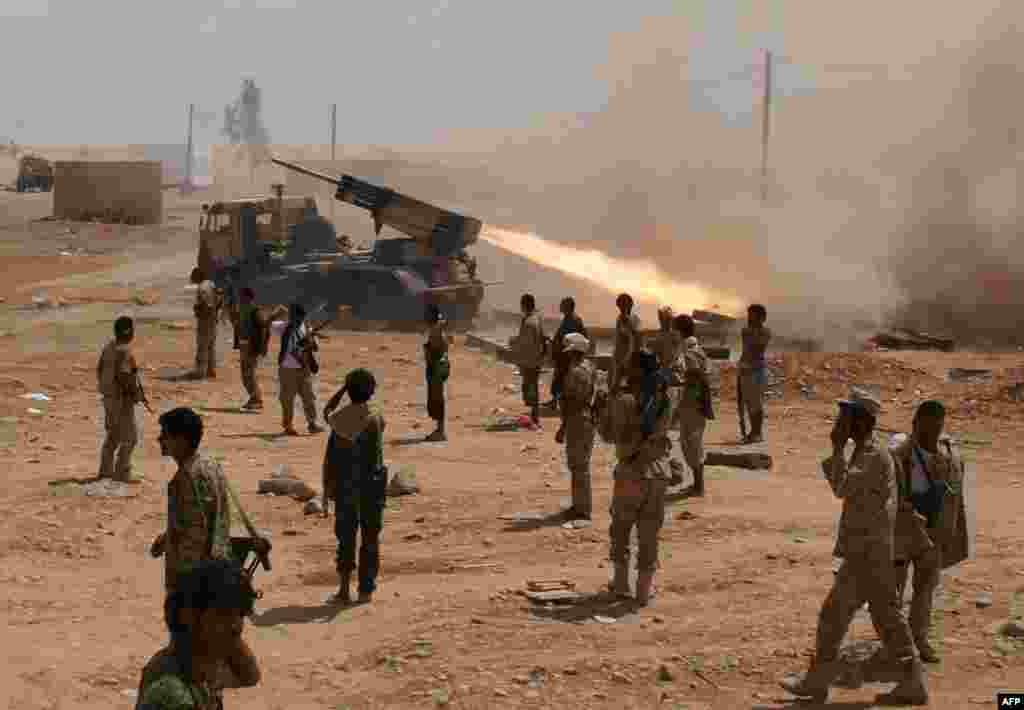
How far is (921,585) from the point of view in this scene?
7547mm

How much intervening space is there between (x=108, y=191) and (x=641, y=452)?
4307cm

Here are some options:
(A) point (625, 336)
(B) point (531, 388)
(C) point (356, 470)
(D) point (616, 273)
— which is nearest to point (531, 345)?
(B) point (531, 388)

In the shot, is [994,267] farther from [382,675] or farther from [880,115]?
[382,675]

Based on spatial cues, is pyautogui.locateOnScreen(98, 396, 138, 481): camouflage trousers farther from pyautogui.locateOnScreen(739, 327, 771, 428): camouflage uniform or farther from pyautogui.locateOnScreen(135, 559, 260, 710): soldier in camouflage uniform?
pyautogui.locateOnScreen(135, 559, 260, 710): soldier in camouflage uniform

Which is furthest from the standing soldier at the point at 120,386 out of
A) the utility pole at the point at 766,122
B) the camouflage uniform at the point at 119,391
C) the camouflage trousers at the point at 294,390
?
the utility pole at the point at 766,122

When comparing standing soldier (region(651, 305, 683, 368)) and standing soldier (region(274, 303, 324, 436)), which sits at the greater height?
standing soldier (region(651, 305, 683, 368))

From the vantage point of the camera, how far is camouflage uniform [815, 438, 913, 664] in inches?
272

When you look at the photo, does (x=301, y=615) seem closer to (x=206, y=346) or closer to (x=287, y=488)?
(x=287, y=488)

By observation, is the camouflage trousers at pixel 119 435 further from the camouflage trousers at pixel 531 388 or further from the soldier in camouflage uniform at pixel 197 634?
the soldier in camouflage uniform at pixel 197 634

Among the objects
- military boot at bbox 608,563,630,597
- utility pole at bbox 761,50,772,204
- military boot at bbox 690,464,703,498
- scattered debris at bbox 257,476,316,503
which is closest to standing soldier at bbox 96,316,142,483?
scattered debris at bbox 257,476,316,503

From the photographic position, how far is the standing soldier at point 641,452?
8.57 m

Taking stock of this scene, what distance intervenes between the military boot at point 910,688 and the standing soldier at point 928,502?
0.34m

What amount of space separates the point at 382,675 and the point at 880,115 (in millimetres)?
28726

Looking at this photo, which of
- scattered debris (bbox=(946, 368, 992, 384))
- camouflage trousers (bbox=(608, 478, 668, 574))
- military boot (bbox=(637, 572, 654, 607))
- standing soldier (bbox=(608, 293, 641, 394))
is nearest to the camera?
camouflage trousers (bbox=(608, 478, 668, 574))
